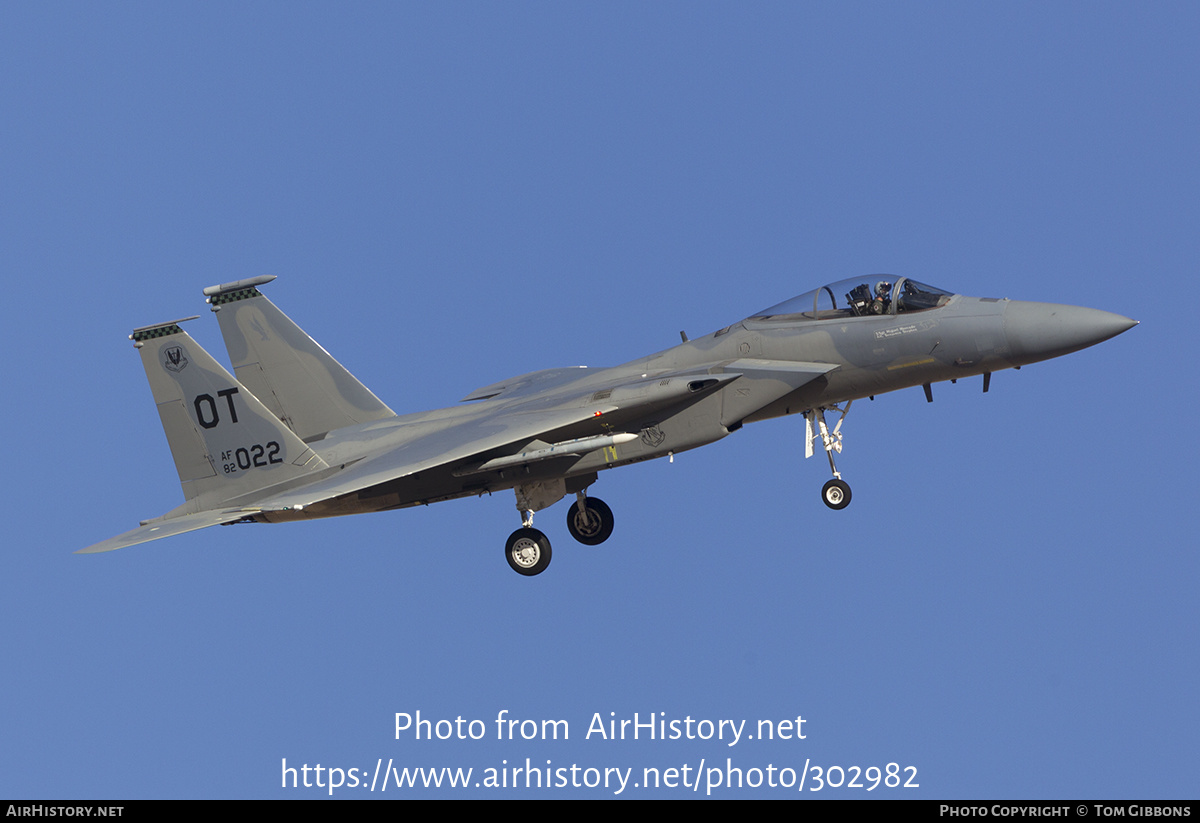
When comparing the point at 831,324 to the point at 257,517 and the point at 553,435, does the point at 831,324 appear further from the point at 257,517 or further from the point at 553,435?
the point at 257,517

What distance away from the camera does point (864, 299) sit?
18906 mm

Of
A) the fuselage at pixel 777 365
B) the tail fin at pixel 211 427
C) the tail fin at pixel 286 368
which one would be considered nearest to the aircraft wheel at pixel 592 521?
the fuselage at pixel 777 365

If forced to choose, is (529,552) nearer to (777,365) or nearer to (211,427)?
(777,365)

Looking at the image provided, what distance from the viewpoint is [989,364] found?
1823cm

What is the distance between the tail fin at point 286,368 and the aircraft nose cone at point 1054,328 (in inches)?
355

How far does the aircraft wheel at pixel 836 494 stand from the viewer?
19.1 metres

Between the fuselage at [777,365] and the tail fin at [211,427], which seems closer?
the fuselage at [777,365]

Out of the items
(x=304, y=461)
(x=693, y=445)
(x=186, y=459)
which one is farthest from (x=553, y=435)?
(x=186, y=459)

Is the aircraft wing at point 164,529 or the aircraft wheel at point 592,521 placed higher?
the aircraft wheel at point 592,521

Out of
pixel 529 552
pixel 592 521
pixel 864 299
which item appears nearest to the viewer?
pixel 864 299

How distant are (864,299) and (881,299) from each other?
21 centimetres

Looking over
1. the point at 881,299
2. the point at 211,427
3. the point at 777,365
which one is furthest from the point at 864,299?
the point at 211,427

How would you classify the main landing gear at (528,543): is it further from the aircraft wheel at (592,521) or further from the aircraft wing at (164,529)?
the aircraft wing at (164,529)

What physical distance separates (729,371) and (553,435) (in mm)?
2340
